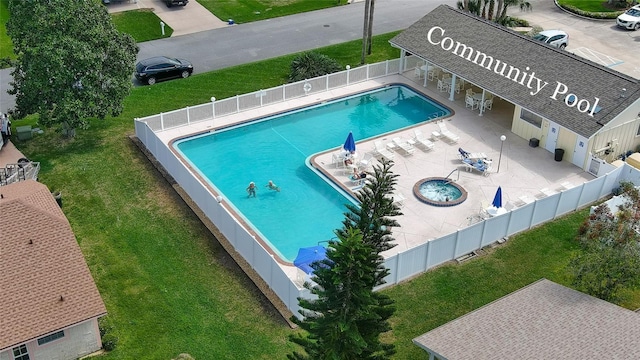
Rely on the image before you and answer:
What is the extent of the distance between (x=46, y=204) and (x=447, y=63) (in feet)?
73.7

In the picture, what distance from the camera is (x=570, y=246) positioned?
95.2 feet

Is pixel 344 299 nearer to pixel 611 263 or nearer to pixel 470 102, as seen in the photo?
pixel 611 263

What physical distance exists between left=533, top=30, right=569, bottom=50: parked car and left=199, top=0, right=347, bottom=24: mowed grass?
15764 millimetres

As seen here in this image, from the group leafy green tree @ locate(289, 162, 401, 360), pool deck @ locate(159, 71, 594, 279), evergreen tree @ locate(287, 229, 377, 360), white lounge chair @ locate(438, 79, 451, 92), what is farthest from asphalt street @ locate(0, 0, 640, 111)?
evergreen tree @ locate(287, 229, 377, 360)

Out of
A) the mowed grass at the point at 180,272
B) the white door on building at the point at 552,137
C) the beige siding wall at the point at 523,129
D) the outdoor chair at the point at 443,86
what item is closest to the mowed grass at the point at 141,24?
the mowed grass at the point at 180,272

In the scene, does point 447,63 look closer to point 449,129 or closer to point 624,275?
point 449,129

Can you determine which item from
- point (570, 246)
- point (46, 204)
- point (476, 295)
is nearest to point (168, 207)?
point (46, 204)

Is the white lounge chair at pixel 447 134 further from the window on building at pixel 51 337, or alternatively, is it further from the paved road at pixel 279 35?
the window on building at pixel 51 337

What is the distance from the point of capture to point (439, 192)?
3238 centimetres

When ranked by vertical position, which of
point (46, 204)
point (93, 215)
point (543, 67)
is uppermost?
point (543, 67)

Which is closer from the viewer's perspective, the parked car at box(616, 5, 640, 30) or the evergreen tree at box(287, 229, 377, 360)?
the evergreen tree at box(287, 229, 377, 360)

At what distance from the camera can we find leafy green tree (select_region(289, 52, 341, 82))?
42.1 metres

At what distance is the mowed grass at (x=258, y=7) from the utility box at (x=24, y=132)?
19456 mm

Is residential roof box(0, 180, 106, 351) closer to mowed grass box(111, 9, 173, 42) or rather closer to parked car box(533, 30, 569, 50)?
mowed grass box(111, 9, 173, 42)
